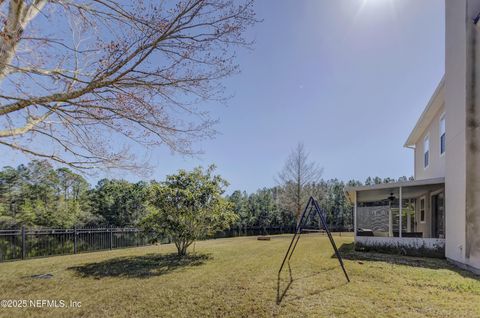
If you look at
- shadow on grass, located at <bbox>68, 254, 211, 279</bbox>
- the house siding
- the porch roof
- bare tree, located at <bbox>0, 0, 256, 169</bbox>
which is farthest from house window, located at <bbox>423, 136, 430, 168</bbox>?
bare tree, located at <bbox>0, 0, 256, 169</bbox>

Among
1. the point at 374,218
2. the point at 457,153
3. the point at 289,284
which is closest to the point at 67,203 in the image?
the point at 374,218

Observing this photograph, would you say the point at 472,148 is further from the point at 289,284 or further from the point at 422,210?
the point at 422,210

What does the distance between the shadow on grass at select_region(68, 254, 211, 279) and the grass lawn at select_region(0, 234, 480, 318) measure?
25mm

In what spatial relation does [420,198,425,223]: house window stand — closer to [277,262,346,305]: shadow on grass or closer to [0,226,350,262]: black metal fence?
[277,262,346,305]: shadow on grass

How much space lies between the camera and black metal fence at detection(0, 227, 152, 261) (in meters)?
9.67

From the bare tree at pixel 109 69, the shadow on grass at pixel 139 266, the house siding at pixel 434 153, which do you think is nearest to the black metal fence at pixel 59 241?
the shadow on grass at pixel 139 266

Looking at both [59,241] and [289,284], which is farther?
[59,241]

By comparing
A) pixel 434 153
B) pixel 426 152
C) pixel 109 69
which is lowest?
pixel 434 153

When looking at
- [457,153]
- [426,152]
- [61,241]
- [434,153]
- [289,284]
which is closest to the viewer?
[289,284]

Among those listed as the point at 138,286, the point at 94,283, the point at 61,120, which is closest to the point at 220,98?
the point at 61,120

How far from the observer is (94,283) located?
600cm

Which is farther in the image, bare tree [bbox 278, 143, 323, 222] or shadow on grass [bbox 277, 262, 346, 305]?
bare tree [bbox 278, 143, 323, 222]

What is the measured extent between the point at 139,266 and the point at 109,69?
5.78m

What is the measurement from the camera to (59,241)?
1099cm
